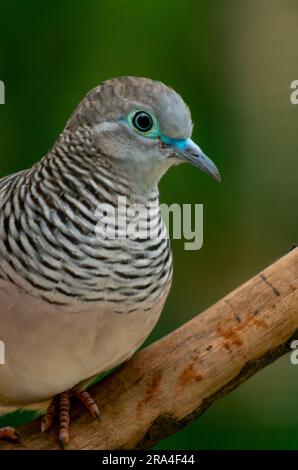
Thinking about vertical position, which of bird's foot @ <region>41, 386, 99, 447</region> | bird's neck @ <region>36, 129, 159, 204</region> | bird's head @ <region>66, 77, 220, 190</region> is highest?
bird's head @ <region>66, 77, 220, 190</region>

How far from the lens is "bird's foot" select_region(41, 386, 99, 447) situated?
1304mm

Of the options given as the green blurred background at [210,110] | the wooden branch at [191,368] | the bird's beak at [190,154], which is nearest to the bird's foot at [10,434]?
the wooden branch at [191,368]

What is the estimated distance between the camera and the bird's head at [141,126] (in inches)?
44.9

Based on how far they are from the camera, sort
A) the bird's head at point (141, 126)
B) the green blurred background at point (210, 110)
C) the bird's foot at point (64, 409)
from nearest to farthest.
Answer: the bird's head at point (141, 126) → the bird's foot at point (64, 409) → the green blurred background at point (210, 110)

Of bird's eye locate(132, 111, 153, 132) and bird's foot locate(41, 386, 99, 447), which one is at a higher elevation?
bird's eye locate(132, 111, 153, 132)

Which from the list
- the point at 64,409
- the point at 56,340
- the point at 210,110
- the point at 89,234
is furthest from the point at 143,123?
the point at 210,110

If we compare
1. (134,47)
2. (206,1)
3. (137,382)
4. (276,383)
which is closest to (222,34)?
(206,1)

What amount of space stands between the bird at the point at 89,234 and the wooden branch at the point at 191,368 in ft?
0.41

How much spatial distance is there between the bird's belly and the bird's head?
20 centimetres

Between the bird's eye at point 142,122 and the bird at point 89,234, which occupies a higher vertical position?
the bird's eye at point 142,122

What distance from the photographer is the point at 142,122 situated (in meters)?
1.15

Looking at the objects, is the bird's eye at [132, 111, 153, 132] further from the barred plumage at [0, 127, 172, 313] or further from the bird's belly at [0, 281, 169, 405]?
the bird's belly at [0, 281, 169, 405]

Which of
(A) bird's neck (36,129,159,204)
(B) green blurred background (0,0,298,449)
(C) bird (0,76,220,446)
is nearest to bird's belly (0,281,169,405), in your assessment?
(C) bird (0,76,220,446)

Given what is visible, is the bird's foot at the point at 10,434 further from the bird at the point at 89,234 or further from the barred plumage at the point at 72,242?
the barred plumage at the point at 72,242
